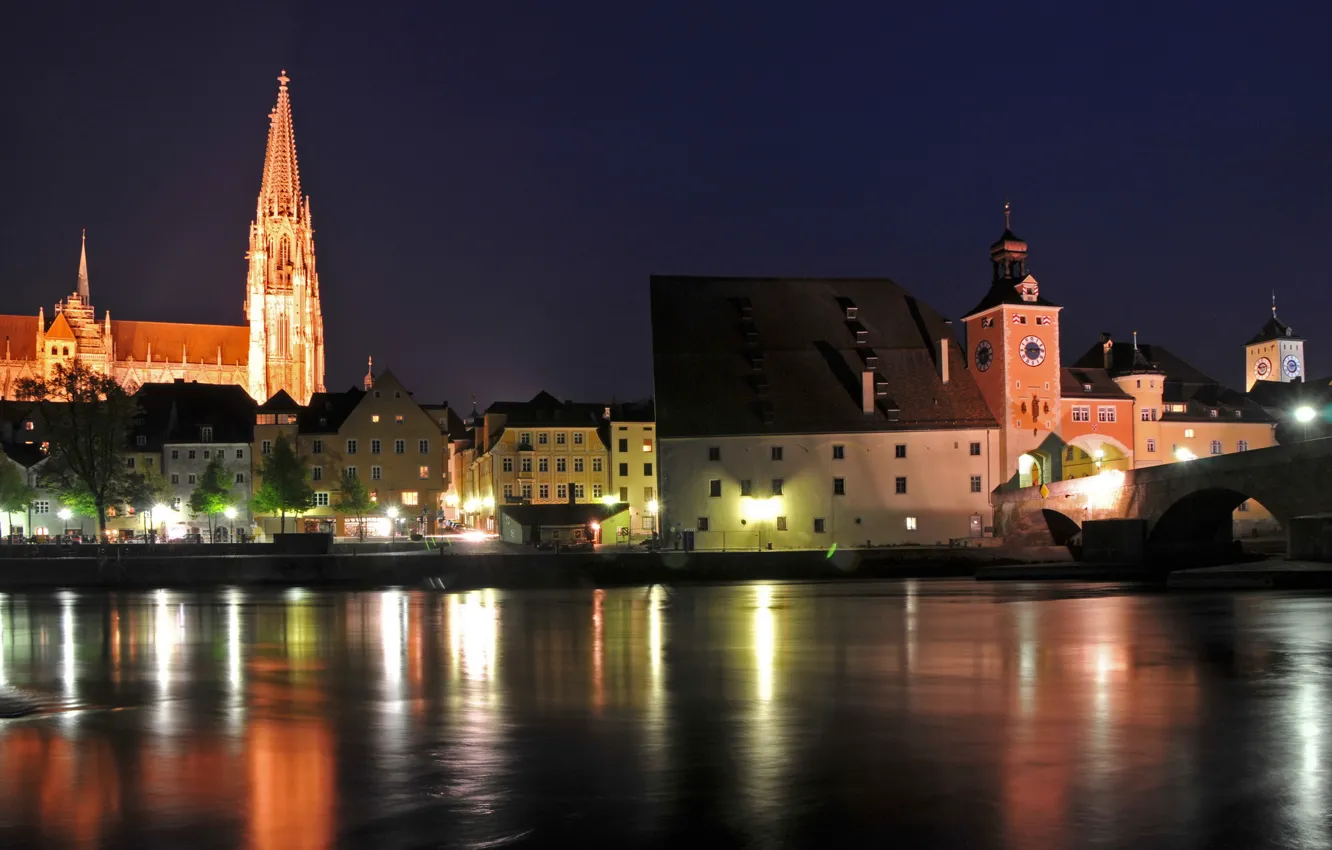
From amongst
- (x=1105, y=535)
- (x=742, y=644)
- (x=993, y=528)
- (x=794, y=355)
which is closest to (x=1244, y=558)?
(x=1105, y=535)

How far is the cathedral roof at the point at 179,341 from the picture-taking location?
184 meters

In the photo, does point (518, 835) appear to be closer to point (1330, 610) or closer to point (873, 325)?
point (1330, 610)

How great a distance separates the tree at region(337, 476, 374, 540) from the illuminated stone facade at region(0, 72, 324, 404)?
308 ft

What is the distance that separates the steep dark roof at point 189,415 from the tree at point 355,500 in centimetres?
1638

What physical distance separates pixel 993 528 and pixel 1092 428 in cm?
2218

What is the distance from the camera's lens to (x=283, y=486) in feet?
292

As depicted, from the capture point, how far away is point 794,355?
7588 centimetres

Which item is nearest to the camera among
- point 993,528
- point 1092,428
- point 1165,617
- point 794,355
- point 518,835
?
point 518,835

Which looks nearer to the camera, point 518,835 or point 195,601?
point 518,835

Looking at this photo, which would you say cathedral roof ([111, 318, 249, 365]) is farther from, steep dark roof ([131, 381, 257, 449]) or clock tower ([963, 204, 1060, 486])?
clock tower ([963, 204, 1060, 486])

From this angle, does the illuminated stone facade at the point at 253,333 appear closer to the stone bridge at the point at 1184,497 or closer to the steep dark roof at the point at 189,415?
the steep dark roof at the point at 189,415

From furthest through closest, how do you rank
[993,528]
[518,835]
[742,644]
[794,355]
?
[794,355] < [993,528] < [742,644] < [518,835]

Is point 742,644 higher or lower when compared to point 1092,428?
lower

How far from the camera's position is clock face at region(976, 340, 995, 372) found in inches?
3004
